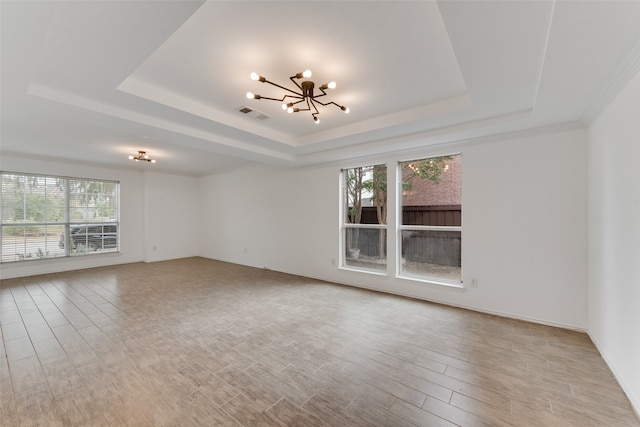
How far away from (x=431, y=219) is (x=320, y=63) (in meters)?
3.05

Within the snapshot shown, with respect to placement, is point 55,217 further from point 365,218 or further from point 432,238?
point 432,238

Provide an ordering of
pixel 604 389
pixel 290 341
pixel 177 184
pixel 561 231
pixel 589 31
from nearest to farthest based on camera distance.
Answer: pixel 589 31 → pixel 604 389 → pixel 290 341 → pixel 561 231 → pixel 177 184

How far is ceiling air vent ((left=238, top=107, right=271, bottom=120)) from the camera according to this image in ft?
10.8

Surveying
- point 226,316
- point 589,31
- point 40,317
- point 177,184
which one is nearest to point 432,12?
point 589,31

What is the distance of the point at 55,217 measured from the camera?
20.1 feet

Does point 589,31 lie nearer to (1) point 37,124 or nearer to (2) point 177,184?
(1) point 37,124

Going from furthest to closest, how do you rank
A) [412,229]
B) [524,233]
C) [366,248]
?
[366,248]
[412,229]
[524,233]

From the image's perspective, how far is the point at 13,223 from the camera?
18.1 feet

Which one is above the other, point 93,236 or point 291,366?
point 93,236

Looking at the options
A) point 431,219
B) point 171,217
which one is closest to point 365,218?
point 431,219

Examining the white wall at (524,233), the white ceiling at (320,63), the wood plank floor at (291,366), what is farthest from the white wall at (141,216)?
the white wall at (524,233)

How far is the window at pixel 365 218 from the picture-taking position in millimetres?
4836

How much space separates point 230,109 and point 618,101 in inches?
151

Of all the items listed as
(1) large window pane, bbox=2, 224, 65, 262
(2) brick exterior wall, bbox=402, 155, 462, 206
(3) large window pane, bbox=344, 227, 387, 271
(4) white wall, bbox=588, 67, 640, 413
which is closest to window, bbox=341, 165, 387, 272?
(3) large window pane, bbox=344, 227, 387, 271
